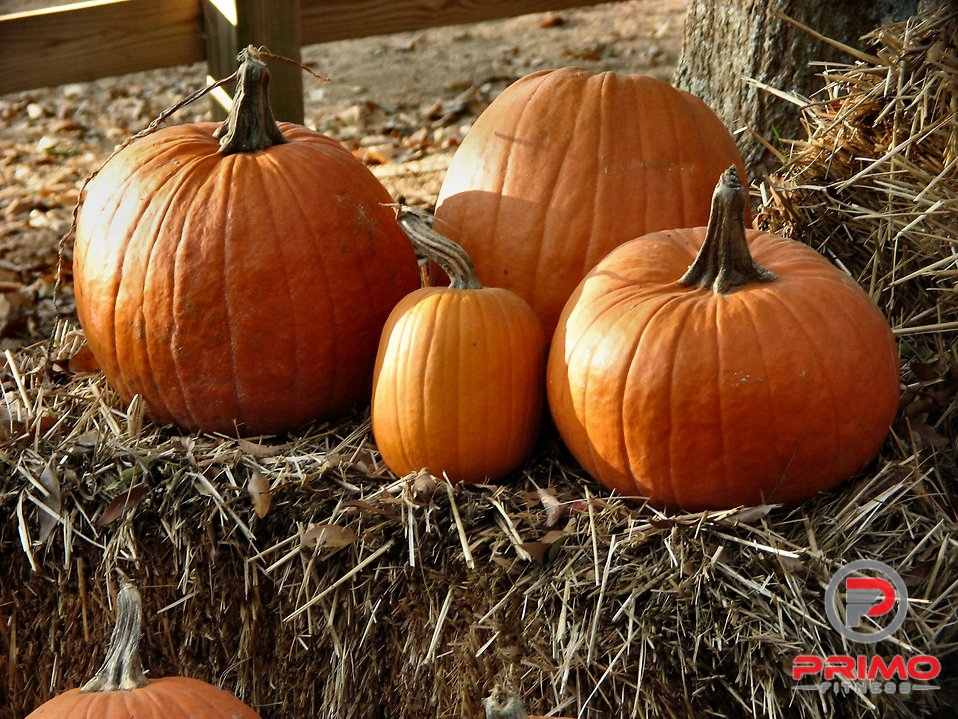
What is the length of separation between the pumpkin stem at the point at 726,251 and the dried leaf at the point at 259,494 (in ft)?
3.53

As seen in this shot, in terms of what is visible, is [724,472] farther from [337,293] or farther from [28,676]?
[28,676]

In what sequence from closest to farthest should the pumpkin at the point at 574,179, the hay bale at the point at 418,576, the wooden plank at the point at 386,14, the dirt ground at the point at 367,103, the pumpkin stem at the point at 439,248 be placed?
the hay bale at the point at 418,576 → the pumpkin stem at the point at 439,248 → the pumpkin at the point at 574,179 → the wooden plank at the point at 386,14 → the dirt ground at the point at 367,103

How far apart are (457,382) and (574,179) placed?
676mm

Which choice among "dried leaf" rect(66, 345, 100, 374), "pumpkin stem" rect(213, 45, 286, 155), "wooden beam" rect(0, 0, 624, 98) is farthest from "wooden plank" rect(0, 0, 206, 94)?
"pumpkin stem" rect(213, 45, 286, 155)

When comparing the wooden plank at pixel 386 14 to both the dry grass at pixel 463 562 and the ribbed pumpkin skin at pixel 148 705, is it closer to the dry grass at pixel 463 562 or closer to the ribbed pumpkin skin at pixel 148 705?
the dry grass at pixel 463 562

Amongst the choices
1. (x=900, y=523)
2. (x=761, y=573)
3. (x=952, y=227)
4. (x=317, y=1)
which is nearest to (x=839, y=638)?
(x=761, y=573)

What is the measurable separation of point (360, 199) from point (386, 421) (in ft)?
2.22

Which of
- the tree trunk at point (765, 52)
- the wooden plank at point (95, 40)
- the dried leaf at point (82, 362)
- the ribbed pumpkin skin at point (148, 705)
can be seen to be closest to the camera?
the ribbed pumpkin skin at point (148, 705)

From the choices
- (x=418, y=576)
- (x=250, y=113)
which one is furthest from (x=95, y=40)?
(x=418, y=576)

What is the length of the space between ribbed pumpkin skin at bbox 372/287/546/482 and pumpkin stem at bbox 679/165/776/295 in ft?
1.42

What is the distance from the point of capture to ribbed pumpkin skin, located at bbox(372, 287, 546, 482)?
98.0 inches

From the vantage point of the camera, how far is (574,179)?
2793 millimetres

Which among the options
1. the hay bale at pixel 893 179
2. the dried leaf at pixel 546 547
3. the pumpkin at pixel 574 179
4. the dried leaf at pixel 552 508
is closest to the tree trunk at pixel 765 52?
the hay bale at pixel 893 179

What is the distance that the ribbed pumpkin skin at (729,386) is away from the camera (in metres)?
2.29
